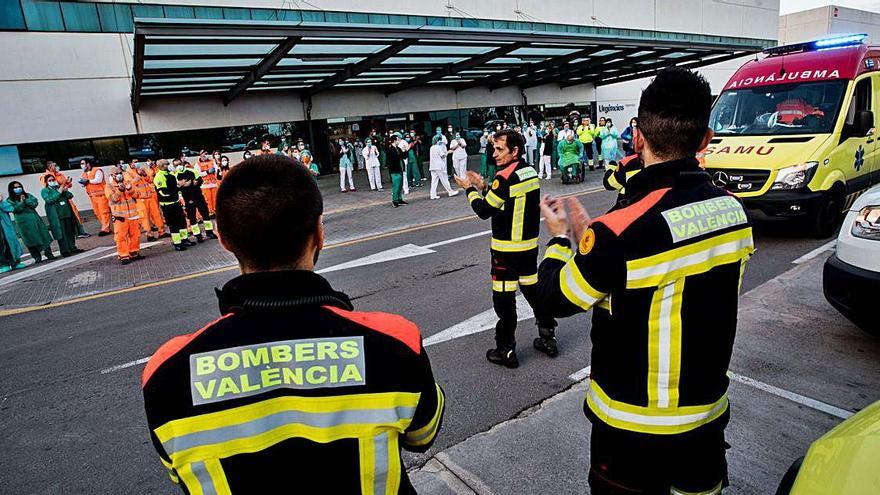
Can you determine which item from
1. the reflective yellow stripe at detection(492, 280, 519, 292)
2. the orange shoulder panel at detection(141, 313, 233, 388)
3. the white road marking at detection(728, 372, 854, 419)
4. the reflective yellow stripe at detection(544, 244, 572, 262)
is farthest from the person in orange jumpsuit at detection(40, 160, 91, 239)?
the white road marking at detection(728, 372, 854, 419)

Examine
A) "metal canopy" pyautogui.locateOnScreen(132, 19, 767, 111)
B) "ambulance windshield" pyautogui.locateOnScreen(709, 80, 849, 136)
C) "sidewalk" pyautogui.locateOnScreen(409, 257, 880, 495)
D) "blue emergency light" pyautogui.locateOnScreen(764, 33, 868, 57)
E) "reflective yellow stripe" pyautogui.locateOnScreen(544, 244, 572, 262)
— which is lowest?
"sidewalk" pyautogui.locateOnScreen(409, 257, 880, 495)

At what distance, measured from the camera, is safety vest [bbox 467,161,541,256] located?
4004 mm

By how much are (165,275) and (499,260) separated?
6666mm

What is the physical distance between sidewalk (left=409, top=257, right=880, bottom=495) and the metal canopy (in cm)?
1147

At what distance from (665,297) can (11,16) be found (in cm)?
2248

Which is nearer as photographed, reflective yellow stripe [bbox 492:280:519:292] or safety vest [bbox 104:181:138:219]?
reflective yellow stripe [bbox 492:280:519:292]

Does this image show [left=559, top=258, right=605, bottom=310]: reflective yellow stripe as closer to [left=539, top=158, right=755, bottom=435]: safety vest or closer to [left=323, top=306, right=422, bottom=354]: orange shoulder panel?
[left=539, top=158, right=755, bottom=435]: safety vest

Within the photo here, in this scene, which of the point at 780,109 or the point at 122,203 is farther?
the point at 122,203

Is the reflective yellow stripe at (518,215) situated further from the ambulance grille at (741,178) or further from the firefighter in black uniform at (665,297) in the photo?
the ambulance grille at (741,178)

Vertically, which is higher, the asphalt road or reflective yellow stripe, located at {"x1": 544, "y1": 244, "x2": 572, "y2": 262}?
reflective yellow stripe, located at {"x1": 544, "y1": 244, "x2": 572, "y2": 262}

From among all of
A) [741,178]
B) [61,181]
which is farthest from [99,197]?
[741,178]

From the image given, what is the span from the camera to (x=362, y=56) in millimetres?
16969

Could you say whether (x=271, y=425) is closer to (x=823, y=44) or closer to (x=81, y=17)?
(x=823, y=44)

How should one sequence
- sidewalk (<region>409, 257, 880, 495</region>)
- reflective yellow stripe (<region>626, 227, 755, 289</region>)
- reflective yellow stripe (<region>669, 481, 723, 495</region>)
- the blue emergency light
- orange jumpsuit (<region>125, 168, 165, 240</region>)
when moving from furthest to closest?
orange jumpsuit (<region>125, 168, 165, 240</region>) < the blue emergency light < sidewalk (<region>409, 257, 880, 495</region>) < reflective yellow stripe (<region>669, 481, 723, 495</region>) < reflective yellow stripe (<region>626, 227, 755, 289</region>)
